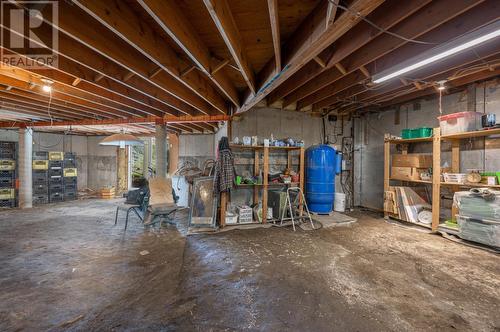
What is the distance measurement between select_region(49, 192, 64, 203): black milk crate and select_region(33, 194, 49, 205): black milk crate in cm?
10

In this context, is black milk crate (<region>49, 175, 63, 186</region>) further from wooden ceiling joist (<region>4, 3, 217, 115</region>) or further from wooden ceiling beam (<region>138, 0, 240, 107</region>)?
wooden ceiling beam (<region>138, 0, 240, 107</region>)

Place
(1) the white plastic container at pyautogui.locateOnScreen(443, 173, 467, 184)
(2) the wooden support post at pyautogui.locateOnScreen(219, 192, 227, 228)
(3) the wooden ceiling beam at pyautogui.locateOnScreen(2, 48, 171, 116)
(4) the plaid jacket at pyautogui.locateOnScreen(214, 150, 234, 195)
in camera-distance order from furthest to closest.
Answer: (2) the wooden support post at pyautogui.locateOnScreen(219, 192, 227, 228) → (4) the plaid jacket at pyautogui.locateOnScreen(214, 150, 234, 195) → (1) the white plastic container at pyautogui.locateOnScreen(443, 173, 467, 184) → (3) the wooden ceiling beam at pyautogui.locateOnScreen(2, 48, 171, 116)

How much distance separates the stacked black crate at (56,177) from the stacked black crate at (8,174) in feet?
2.66

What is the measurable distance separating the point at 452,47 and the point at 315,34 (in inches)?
60.3

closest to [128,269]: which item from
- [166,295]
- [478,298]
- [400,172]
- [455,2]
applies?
[166,295]

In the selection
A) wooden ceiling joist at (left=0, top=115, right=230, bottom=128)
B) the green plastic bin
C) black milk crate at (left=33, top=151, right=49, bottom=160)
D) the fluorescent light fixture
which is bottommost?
black milk crate at (left=33, top=151, right=49, bottom=160)

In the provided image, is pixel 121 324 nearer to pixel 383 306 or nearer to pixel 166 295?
pixel 166 295

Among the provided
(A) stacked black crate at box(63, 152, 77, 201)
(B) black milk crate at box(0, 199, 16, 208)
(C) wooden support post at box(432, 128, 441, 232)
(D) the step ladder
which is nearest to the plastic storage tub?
(C) wooden support post at box(432, 128, 441, 232)

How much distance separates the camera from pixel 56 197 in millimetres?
6945

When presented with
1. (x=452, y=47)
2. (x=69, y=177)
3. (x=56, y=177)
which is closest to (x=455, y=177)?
(x=452, y=47)

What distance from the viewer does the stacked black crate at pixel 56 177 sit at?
682cm

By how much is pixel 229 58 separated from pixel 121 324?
121 inches

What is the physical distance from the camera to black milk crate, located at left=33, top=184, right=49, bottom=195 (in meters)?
6.56

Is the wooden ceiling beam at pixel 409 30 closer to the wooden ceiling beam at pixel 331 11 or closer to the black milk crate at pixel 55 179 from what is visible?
the wooden ceiling beam at pixel 331 11
